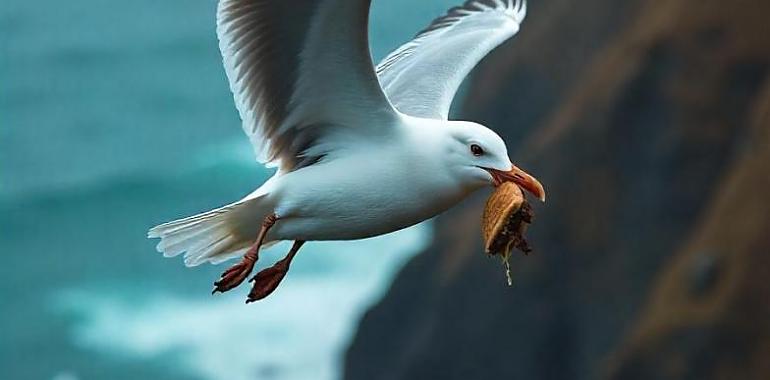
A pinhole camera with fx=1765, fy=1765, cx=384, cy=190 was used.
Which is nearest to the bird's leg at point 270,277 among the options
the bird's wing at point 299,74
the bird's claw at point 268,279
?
the bird's claw at point 268,279

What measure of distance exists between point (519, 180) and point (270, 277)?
1285mm

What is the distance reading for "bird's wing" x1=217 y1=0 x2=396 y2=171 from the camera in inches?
264

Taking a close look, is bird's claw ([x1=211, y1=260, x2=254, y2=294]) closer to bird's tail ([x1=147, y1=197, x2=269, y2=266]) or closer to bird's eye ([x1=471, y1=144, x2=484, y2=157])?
bird's tail ([x1=147, y1=197, x2=269, y2=266])

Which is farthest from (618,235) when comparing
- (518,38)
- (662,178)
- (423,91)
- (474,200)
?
(423,91)

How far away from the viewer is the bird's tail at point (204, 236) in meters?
7.40

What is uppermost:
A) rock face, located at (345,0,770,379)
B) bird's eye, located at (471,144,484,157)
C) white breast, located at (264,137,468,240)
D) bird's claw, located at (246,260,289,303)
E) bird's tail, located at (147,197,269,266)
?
bird's eye, located at (471,144,484,157)

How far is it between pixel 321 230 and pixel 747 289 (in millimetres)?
12261

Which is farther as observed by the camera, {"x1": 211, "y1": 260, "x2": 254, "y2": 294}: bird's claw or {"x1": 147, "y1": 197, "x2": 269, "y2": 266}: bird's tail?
{"x1": 147, "y1": 197, "x2": 269, "y2": 266}: bird's tail

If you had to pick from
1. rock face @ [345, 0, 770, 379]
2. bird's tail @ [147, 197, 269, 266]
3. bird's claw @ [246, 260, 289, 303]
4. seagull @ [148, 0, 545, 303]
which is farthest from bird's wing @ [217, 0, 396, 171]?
rock face @ [345, 0, 770, 379]

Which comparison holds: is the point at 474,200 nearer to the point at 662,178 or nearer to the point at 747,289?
the point at 662,178

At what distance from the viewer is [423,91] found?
8188 mm

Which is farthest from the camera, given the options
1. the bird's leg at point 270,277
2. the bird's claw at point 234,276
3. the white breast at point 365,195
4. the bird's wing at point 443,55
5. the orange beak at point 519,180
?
the bird's wing at point 443,55

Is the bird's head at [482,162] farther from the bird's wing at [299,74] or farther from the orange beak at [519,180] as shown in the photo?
the bird's wing at [299,74]

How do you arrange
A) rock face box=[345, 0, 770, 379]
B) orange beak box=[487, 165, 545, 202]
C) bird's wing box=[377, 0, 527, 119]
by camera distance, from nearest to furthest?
orange beak box=[487, 165, 545, 202] → bird's wing box=[377, 0, 527, 119] → rock face box=[345, 0, 770, 379]
